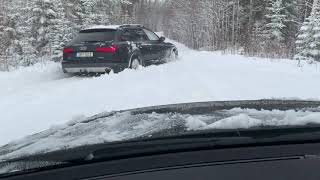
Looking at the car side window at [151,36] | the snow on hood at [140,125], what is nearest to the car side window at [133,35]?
the car side window at [151,36]

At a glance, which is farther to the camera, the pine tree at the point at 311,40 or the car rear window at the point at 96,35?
the pine tree at the point at 311,40

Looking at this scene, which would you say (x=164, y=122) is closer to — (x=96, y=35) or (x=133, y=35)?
(x=96, y=35)

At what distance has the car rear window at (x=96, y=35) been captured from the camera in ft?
49.9

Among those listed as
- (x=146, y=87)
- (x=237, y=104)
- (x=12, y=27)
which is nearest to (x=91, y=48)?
(x=146, y=87)

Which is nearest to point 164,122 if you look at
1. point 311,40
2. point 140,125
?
point 140,125

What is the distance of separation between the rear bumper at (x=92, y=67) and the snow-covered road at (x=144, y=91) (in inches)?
34.0

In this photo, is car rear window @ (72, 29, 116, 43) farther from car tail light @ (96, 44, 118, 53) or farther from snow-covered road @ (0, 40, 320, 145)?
snow-covered road @ (0, 40, 320, 145)

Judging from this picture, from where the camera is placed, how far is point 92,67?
49.3 feet

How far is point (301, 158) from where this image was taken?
1.85m

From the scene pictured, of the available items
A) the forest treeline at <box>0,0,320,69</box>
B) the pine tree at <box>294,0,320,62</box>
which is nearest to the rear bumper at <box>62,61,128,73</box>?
the forest treeline at <box>0,0,320,69</box>

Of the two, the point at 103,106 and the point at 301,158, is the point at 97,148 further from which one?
the point at 103,106

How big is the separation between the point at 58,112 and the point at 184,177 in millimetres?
7339

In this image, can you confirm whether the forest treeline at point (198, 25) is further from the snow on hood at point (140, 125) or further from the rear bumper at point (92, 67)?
the snow on hood at point (140, 125)

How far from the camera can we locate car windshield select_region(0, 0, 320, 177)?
253 centimetres
